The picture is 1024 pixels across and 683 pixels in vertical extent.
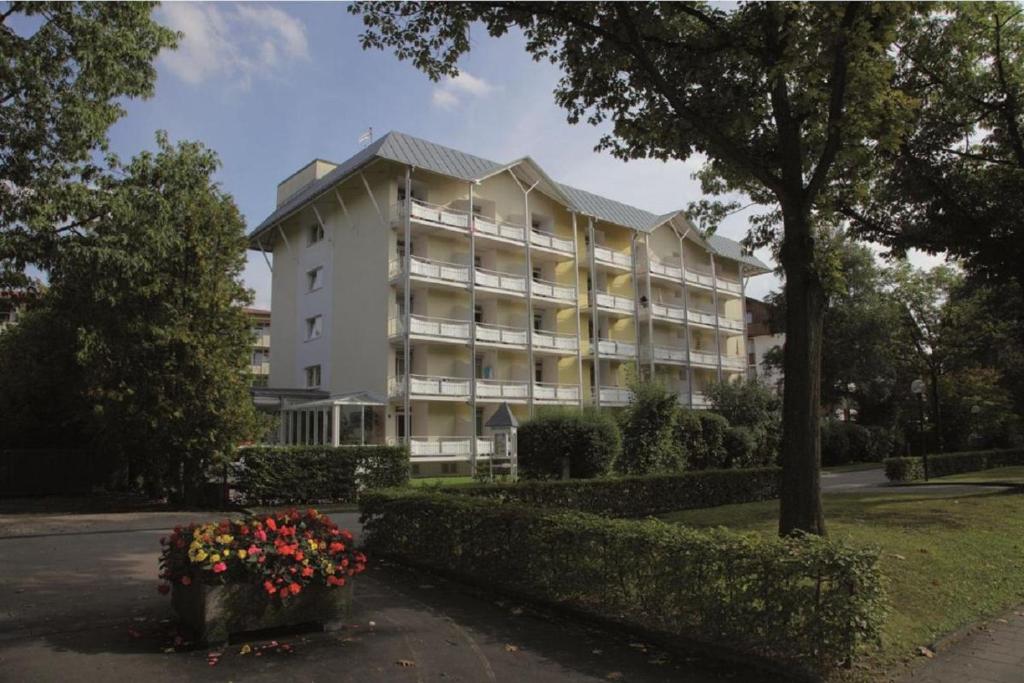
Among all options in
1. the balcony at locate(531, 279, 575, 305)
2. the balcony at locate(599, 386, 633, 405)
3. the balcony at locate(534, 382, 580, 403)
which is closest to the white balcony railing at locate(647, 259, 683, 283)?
the balcony at locate(531, 279, 575, 305)

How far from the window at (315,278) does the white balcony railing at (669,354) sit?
66.1 ft

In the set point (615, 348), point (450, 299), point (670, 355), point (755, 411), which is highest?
point (450, 299)

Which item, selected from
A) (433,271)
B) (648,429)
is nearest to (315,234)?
(433,271)

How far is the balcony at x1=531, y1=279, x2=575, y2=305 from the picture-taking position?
38281 millimetres

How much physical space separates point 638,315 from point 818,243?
3478 cm

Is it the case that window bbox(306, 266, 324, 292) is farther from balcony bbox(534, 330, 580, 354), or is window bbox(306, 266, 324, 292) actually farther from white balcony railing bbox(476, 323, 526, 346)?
balcony bbox(534, 330, 580, 354)

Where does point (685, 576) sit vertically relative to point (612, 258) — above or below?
below

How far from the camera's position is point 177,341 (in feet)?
58.2

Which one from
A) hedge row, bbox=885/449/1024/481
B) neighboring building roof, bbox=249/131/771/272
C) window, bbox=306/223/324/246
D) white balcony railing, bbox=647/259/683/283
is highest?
neighboring building roof, bbox=249/131/771/272

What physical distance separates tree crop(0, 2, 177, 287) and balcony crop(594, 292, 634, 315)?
1222 inches

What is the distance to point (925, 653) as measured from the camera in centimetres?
594

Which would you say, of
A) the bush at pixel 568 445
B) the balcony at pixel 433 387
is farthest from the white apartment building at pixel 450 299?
the bush at pixel 568 445

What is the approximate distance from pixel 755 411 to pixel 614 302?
1111cm

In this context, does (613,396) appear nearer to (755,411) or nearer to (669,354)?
(669,354)
